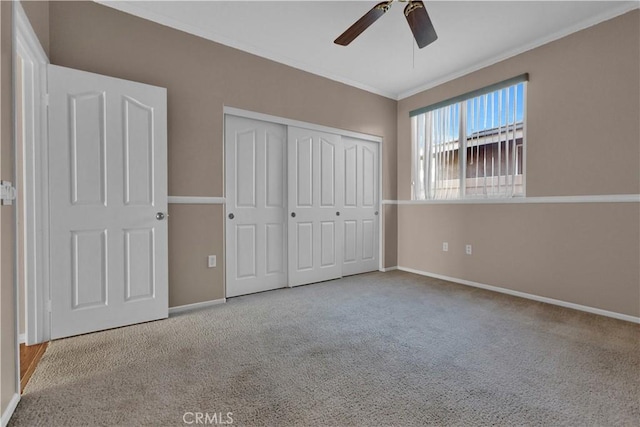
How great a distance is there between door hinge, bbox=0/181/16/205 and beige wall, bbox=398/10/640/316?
4054 millimetres

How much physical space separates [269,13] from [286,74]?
87cm

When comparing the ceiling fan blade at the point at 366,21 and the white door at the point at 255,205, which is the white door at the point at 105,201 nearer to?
the white door at the point at 255,205

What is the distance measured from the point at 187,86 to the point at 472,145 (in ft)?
10.6

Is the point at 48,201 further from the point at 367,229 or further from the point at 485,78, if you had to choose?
the point at 485,78

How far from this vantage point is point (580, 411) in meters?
1.48

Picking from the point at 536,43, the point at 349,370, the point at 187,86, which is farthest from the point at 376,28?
the point at 349,370

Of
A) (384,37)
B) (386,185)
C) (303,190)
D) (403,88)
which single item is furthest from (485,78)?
(303,190)

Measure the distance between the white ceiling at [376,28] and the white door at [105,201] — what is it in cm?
86

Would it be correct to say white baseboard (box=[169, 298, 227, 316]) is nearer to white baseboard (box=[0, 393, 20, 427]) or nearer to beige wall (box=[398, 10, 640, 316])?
white baseboard (box=[0, 393, 20, 427])

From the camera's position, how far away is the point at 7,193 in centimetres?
150

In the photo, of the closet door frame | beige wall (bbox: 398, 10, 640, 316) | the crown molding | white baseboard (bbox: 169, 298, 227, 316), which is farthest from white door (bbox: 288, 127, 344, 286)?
beige wall (bbox: 398, 10, 640, 316)

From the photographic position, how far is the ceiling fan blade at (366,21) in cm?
209

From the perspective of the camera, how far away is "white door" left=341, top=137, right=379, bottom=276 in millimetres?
4281

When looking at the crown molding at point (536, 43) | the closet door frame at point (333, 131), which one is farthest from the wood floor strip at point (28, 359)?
the crown molding at point (536, 43)
